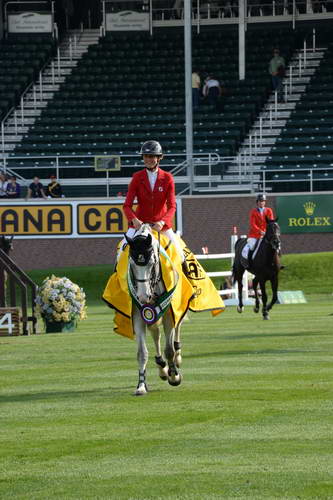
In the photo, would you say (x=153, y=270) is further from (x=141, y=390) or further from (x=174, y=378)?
(x=174, y=378)

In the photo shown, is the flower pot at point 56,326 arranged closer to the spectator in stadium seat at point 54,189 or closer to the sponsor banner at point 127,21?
the spectator in stadium seat at point 54,189

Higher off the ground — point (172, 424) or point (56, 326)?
point (172, 424)

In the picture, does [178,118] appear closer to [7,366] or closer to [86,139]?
[86,139]

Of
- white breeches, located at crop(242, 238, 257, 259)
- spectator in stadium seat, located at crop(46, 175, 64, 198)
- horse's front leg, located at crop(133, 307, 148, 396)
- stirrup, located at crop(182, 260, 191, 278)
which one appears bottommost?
white breeches, located at crop(242, 238, 257, 259)

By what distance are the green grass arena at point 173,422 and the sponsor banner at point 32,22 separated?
34.7 meters

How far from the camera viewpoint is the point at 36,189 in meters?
40.9

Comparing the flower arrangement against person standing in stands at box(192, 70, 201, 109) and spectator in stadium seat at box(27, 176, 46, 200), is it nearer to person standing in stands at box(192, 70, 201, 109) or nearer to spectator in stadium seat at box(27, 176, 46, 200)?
spectator in stadium seat at box(27, 176, 46, 200)

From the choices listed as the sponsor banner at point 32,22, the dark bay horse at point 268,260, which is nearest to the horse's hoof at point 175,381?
the dark bay horse at point 268,260

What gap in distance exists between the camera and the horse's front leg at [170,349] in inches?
519

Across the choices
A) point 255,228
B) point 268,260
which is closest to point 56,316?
point 268,260

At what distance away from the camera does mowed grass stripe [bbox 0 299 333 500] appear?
817 centimetres

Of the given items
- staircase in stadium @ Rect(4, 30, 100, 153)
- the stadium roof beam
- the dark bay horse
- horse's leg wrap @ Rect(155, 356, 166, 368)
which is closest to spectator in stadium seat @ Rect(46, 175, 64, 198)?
the stadium roof beam

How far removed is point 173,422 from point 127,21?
43.2 metres

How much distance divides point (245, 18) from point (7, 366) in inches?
1290
